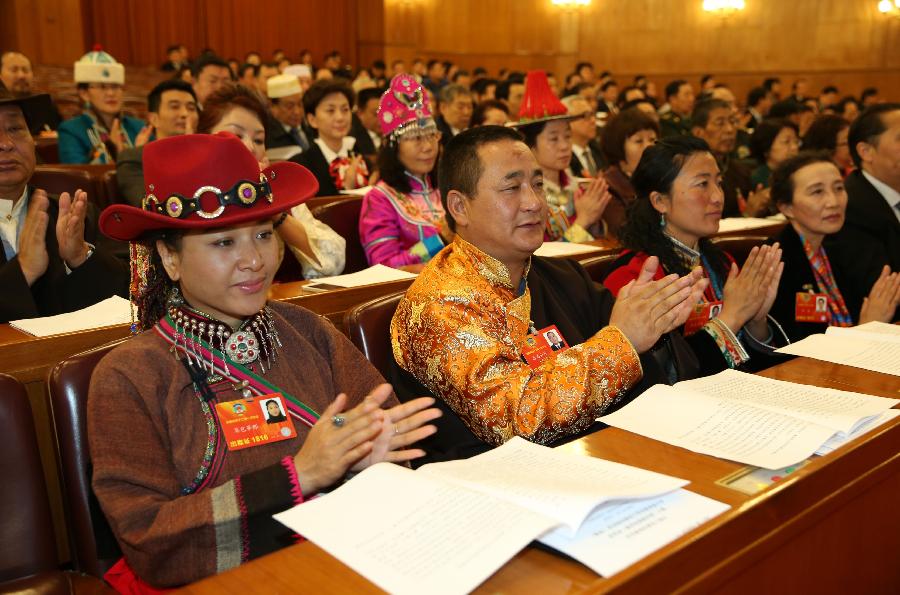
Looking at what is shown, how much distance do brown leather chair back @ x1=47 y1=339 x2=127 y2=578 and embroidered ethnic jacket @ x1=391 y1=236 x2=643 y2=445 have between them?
0.64 meters

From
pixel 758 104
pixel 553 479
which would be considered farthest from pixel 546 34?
pixel 553 479

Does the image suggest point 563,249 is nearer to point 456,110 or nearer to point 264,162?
point 264,162

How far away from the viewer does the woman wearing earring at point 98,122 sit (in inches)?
199

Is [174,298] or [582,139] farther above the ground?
[582,139]

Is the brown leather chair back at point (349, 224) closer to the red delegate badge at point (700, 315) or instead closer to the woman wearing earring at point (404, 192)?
the woman wearing earring at point (404, 192)

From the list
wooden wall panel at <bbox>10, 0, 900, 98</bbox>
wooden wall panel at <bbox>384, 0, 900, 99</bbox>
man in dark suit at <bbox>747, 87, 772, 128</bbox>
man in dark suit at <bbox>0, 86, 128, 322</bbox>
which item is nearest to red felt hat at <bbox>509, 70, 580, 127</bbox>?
man in dark suit at <bbox>0, 86, 128, 322</bbox>

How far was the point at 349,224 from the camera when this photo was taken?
11.4 ft

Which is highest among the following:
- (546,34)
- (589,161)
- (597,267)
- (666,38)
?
(546,34)

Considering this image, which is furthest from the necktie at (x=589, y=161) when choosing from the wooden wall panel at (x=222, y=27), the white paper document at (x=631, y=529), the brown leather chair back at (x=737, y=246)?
the wooden wall panel at (x=222, y=27)

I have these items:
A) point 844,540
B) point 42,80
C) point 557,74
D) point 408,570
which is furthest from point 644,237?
point 557,74

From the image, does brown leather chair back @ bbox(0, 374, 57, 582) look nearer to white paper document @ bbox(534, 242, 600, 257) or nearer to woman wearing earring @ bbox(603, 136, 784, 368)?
woman wearing earring @ bbox(603, 136, 784, 368)

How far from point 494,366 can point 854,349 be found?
89 cm

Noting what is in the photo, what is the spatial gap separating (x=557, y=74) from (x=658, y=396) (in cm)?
1470

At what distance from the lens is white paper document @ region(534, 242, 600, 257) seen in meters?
3.00
